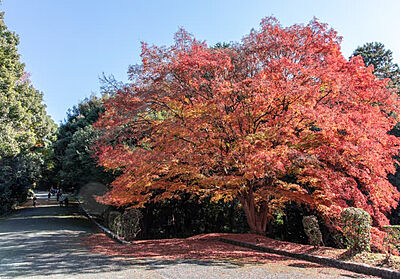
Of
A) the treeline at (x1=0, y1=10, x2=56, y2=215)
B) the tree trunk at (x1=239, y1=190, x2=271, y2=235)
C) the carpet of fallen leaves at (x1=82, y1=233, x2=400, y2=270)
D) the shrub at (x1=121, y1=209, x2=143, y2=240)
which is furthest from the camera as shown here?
the treeline at (x1=0, y1=10, x2=56, y2=215)

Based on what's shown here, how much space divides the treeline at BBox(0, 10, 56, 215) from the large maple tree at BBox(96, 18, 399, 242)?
1005 cm

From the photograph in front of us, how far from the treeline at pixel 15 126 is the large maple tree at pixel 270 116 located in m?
10.0

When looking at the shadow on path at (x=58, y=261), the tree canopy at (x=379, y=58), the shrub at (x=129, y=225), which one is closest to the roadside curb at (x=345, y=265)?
the shadow on path at (x=58, y=261)

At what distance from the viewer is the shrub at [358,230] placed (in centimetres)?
622

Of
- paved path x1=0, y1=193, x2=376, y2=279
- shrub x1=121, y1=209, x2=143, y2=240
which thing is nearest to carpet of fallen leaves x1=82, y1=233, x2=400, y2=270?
paved path x1=0, y1=193, x2=376, y2=279

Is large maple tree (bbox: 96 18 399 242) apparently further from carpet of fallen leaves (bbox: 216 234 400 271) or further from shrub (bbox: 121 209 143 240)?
shrub (bbox: 121 209 143 240)

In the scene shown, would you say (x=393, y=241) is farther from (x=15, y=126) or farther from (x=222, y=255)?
(x=15, y=126)

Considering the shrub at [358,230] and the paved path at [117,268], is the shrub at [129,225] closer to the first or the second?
the paved path at [117,268]

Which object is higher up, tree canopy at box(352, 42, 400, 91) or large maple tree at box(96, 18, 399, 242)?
tree canopy at box(352, 42, 400, 91)

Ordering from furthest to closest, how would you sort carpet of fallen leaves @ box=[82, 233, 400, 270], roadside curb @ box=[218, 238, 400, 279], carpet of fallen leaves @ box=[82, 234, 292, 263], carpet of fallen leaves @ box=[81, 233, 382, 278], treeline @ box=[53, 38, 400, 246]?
treeline @ box=[53, 38, 400, 246], carpet of fallen leaves @ box=[82, 234, 292, 263], carpet of fallen leaves @ box=[82, 233, 400, 270], carpet of fallen leaves @ box=[81, 233, 382, 278], roadside curb @ box=[218, 238, 400, 279]

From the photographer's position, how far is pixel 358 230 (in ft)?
20.6

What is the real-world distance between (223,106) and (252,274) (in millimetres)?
4351

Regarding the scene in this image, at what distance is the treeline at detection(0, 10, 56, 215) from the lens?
1605 cm

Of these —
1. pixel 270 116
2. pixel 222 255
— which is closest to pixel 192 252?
pixel 222 255
